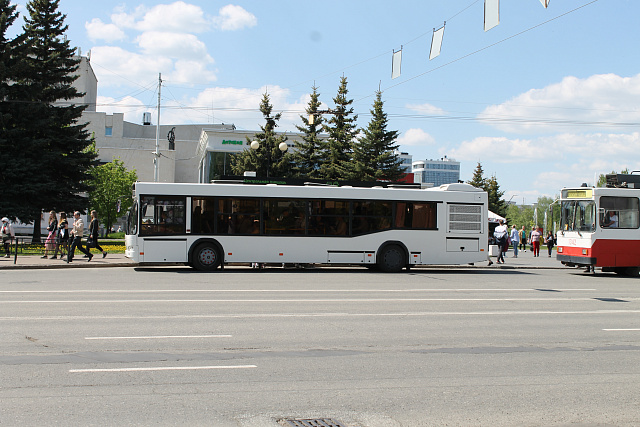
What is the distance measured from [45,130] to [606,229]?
30.3 m

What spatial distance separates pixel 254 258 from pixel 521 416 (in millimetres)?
16606

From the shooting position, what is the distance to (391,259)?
74.8 feet

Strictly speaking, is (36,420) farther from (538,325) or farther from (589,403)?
(538,325)

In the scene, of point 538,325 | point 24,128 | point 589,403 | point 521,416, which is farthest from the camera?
point 24,128

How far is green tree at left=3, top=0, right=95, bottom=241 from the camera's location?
34.8 m

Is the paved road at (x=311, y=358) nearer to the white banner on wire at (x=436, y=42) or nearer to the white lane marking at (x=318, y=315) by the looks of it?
the white lane marking at (x=318, y=315)

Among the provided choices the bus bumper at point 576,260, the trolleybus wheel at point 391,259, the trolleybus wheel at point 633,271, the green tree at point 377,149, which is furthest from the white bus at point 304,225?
the green tree at point 377,149

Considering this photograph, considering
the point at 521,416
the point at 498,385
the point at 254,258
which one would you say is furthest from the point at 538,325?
the point at 254,258

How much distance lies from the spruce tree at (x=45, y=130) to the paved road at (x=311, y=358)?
22.2 metres

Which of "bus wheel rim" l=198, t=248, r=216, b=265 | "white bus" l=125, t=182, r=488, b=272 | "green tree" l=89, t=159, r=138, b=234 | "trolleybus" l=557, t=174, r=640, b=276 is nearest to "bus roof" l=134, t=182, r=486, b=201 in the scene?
"white bus" l=125, t=182, r=488, b=272

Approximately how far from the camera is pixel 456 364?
7.57 meters

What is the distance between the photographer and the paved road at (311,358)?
5.55 m

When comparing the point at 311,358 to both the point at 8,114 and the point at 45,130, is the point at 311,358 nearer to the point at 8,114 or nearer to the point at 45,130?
the point at 8,114

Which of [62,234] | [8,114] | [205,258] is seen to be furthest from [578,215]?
[8,114]
